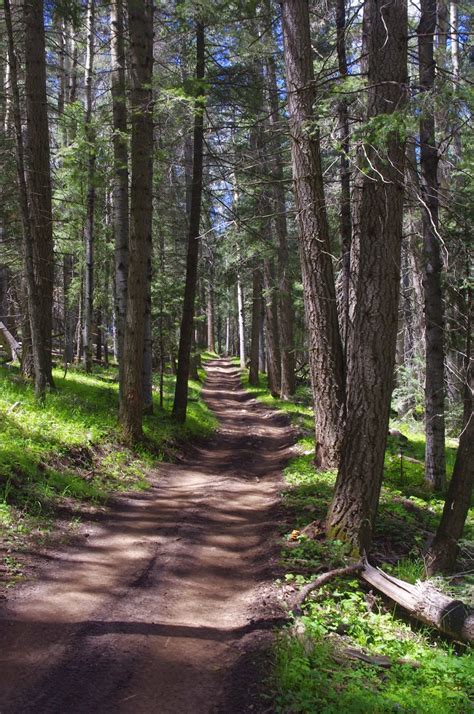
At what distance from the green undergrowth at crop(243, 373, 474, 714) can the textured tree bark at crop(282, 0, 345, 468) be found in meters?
1.41

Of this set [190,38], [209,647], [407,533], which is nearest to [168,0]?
[190,38]

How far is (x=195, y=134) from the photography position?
41.7 ft

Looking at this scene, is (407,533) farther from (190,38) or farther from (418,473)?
(190,38)

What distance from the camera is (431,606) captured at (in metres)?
4.75

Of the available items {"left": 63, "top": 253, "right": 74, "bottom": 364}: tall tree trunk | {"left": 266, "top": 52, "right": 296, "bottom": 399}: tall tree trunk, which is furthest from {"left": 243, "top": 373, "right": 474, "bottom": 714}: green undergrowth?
{"left": 266, "top": 52, "right": 296, "bottom": 399}: tall tree trunk

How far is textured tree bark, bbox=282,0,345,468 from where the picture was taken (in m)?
7.33

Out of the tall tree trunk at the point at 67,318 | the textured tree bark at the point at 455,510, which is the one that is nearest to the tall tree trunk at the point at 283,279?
the tall tree trunk at the point at 67,318

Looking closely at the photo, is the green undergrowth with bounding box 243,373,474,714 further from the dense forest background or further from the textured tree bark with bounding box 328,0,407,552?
the textured tree bark with bounding box 328,0,407,552

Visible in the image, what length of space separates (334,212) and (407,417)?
23.3 feet

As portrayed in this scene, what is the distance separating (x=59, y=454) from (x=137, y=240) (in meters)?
4.39

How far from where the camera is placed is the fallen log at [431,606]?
4.62 m

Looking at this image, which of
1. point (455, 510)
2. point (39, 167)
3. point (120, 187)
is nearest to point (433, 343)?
point (455, 510)

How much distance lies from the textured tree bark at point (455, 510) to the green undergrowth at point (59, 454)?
4183mm

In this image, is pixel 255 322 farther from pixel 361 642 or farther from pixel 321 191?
pixel 361 642
